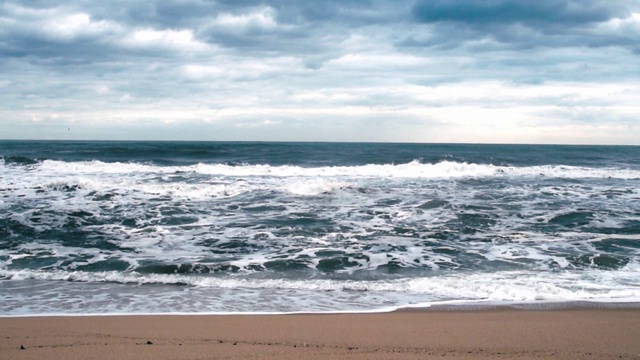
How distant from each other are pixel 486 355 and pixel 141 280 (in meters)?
5.11

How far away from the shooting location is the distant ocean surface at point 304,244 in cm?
678

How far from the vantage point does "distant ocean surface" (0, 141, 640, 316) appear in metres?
6.78

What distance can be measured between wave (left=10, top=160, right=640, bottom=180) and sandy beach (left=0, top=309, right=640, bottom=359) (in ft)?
58.7

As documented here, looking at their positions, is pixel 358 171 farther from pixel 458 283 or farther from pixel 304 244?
pixel 458 283

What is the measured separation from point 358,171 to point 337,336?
837 inches

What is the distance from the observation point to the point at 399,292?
7031mm

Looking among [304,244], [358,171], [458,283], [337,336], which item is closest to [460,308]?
[458,283]

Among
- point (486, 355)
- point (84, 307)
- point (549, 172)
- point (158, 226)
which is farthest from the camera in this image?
point (549, 172)

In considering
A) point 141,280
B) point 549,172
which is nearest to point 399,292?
point 141,280

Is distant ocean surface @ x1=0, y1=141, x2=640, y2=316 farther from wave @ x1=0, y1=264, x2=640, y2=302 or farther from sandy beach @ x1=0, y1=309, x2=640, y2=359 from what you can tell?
A: sandy beach @ x1=0, y1=309, x2=640, y2=359

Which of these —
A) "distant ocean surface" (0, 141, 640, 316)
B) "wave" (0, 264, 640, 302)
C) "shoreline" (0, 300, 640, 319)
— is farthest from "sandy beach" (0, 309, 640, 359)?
"wave" (0, 264, 640, 302)

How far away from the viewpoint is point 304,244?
32.8ft

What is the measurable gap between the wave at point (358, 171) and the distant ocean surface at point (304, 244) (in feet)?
11.3

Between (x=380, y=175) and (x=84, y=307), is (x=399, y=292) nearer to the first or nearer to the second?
(x=84, y=307)
